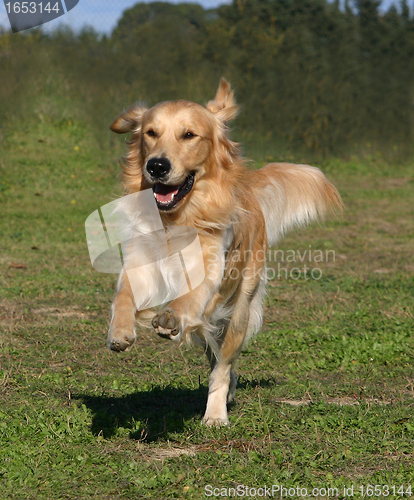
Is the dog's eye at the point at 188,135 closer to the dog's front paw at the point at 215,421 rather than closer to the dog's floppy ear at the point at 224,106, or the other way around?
the dog's floppy ear at the point at 224,106

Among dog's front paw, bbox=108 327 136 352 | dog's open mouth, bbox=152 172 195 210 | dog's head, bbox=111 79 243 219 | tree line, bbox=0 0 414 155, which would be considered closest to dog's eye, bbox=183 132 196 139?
dog's head, bbox=111 79 243 219

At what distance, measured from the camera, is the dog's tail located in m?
5.03

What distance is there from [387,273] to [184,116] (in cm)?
512

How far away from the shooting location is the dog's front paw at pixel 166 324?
3.20 metres

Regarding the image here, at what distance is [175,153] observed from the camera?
379cm

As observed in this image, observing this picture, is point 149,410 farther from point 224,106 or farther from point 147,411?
point 224,106

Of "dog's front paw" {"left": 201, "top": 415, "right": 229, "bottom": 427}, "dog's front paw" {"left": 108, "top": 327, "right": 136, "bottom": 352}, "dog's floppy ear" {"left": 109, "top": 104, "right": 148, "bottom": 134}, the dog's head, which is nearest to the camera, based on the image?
"dog's front paw" {"left": 108, "top": 327, "right": 136, "bottom": 352}

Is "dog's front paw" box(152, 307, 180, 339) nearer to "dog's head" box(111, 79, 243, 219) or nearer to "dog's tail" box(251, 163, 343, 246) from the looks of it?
"dog's head" box(111, 79, 243, 219)

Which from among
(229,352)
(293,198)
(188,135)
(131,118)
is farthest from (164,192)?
(293,198)

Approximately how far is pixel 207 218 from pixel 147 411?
1.33 m

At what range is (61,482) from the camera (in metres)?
3.10

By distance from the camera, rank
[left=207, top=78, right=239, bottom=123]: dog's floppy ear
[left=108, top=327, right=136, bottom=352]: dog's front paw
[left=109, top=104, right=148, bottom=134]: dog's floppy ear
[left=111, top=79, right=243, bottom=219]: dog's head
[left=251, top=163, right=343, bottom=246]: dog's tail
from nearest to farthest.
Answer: [left=108, top=327, right=136, bottom=352]: dog's front paw < [left=111, top=79, right=243, bottom=219]: dog's head < [left=109, top=104, right=148, bottom=134]: dog's floppy ear < [left=207, top=78, right=239, bottom=123]: dog's floppy ear < [left=251, top=163, right=343, bottom=246]: dog's tail

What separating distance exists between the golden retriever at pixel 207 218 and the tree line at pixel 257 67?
1040 centimetres

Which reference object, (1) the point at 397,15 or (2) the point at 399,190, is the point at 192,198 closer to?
(2) the point at 399,190
